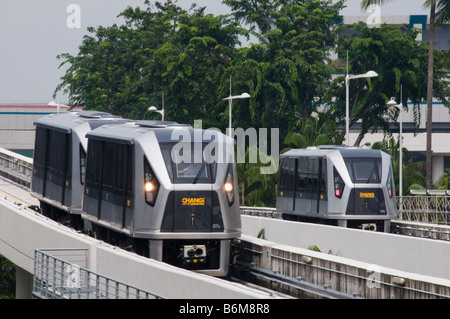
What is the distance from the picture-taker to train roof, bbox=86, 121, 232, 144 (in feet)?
65.6

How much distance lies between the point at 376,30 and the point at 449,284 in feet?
Answer: 143

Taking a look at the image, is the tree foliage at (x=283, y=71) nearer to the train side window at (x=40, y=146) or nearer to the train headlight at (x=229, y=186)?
the train side window at (x=40, y=146)

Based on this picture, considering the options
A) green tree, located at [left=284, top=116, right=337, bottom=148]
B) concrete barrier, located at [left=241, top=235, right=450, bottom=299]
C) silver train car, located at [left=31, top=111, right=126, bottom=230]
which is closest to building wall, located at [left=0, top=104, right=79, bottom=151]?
green tree, located at [left=284, top=116, right=337, bottom=148]

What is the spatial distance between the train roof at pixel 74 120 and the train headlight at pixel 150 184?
610 centimetres

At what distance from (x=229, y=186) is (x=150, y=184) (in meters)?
1.69

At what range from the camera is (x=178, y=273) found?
52.5ft

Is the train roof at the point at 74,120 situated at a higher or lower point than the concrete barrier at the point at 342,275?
higher

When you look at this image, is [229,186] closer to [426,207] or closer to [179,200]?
[179,200]

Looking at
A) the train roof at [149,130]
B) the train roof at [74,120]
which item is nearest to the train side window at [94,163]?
the train roof at [149,130]

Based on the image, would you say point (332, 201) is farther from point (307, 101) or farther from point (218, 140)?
point (307, 101)

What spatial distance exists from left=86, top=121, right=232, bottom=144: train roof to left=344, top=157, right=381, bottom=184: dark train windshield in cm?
940

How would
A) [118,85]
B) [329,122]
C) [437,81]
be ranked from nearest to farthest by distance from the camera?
[329,122] → [437,81] → [118,85]

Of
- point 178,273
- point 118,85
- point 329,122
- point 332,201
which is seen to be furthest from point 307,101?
point 178,273

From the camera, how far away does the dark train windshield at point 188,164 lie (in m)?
19.7
